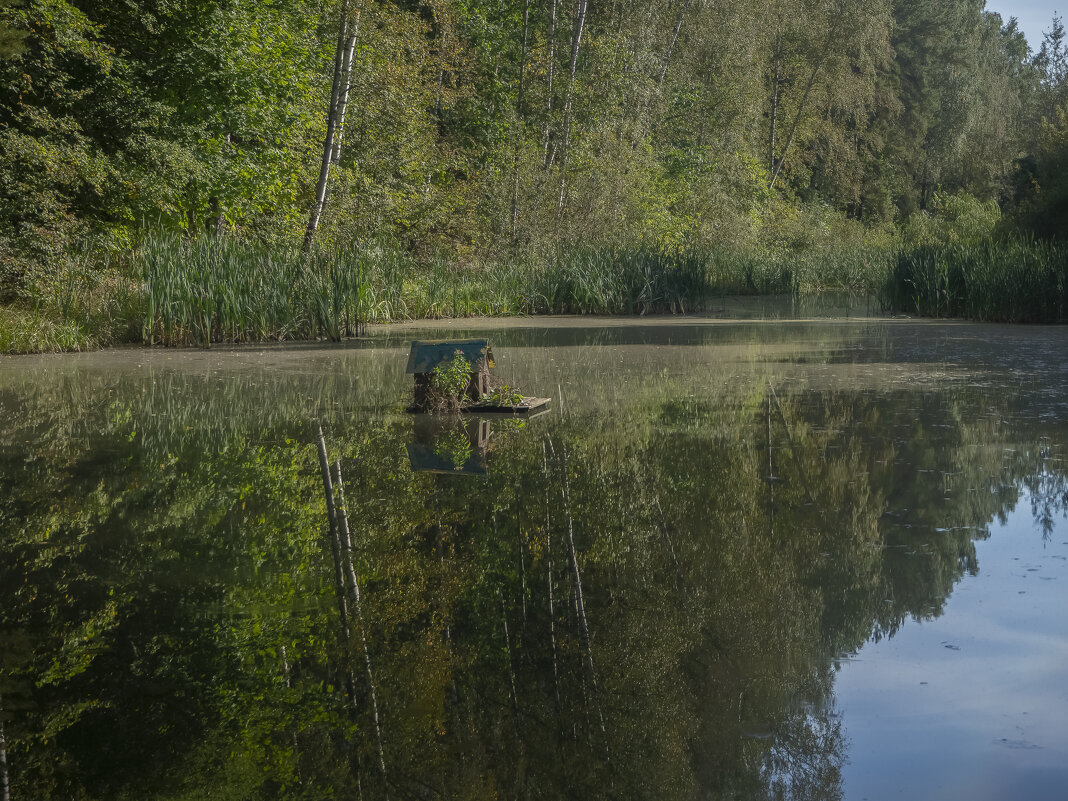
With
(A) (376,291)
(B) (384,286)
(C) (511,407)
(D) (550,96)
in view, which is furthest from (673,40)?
(C) (511,407)

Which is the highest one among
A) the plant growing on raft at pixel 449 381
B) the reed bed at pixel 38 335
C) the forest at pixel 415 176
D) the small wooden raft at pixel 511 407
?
the forest at pixel 415 176

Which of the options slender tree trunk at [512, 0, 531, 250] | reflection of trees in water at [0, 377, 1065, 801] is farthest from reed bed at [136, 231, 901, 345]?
reflection of trees in water at [0, 377, 1065, 801]

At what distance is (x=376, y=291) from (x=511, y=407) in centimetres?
880

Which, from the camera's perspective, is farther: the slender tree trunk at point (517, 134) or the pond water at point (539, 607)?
the slender tree trunk at point (517, 134)

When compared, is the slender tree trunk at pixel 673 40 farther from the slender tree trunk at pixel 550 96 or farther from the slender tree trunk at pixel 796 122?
the slender tree trunk at pixel 796 122

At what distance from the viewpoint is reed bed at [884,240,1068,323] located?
1405cm

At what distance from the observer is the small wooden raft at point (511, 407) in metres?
6.73

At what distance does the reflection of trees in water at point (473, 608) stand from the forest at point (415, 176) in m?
7.91

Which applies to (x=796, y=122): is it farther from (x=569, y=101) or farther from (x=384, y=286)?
(x=384, y=286)

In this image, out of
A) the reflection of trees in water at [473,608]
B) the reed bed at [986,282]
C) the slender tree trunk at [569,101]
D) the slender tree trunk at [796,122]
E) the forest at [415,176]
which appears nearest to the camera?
the reflection of trees in water at [473,608]

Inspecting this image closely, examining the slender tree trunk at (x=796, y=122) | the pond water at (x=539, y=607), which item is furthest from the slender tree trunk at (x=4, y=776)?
the slender tree trunk at (x=796, y=122)

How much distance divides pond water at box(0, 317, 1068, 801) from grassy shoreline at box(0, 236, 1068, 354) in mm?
5413

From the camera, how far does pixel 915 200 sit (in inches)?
1750

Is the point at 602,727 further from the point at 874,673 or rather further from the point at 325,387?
the point at 325,387
